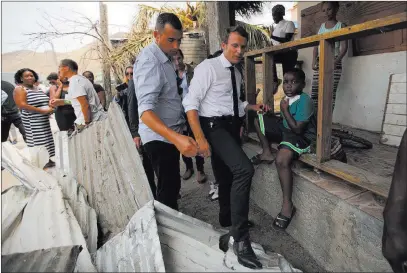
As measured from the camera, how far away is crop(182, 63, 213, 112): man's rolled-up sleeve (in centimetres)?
222

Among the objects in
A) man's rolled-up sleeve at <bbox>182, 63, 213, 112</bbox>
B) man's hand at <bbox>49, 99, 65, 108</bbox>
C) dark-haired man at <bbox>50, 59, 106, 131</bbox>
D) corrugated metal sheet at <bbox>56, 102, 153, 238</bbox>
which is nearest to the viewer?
man's rolled-up sleeve at <bbox>182, 63, 213, 112</bbox>

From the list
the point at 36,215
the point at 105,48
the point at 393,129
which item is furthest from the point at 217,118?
the point at 105,48

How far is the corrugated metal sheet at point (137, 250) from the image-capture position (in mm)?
1676

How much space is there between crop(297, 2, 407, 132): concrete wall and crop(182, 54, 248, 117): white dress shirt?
8.86 ft

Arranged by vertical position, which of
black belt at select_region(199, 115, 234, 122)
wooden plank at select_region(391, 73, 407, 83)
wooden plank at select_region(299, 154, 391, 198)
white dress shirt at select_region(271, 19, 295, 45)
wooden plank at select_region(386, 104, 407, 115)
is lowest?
wooden plank at select_region(299, 154, 391, 198)

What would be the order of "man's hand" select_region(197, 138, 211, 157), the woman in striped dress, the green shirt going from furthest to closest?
the woman in striped dress < the green shirt < "man's hand" select_region(197, 138, 211, 157)

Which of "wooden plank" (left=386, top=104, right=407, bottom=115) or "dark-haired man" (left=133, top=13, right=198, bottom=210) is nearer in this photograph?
"dark-haired man" (left=133, top=13, right=198, bottom=210)

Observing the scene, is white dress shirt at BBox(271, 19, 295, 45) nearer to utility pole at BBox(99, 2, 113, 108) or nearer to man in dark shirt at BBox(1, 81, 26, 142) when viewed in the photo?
man in dark shirt at BBox(1, 81, 26, 142)

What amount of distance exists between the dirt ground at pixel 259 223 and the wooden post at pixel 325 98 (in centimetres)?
85

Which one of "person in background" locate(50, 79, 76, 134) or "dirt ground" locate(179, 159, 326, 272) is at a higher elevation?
"person in background" locate(50, 79, 76, 134)

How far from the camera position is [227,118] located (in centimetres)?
238

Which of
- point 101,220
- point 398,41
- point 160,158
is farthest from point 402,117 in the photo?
point 101,220

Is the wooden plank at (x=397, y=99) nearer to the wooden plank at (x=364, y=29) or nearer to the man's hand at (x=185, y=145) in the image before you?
the wooden plank at (x=364, y=29)

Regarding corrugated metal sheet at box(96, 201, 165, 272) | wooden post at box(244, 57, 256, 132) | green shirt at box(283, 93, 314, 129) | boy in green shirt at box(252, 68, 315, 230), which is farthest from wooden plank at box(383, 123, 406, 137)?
corrugated metal sheet at box(96, 201, 165, 272)
